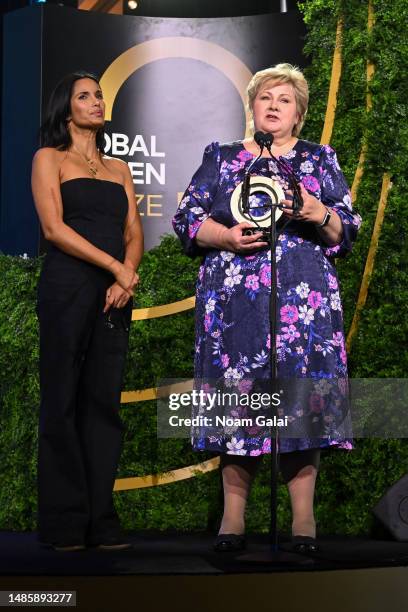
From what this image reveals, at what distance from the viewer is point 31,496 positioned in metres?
3.54

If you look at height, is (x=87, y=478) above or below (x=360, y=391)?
below

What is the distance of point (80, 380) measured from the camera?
2.93 metres

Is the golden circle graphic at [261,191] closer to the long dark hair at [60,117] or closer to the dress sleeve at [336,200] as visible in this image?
the dress sleeve at [336,200]

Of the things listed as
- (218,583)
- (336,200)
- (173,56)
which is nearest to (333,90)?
(336,200)

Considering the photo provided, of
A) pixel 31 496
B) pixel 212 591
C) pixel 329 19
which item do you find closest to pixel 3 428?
pixel 31 496

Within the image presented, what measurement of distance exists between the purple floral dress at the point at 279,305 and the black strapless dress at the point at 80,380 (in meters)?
0.25

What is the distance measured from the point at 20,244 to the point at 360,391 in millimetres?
2309

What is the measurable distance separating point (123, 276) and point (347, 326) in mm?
952

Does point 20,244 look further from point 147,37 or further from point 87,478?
point 87,478

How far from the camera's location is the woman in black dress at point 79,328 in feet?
9.34

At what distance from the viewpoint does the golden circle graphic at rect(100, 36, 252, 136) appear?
4.94m

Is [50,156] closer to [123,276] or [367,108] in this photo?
[123,276]

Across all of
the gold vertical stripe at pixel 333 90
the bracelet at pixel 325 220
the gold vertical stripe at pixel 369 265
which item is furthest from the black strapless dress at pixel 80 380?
the gold vertical stripe at pixel 333 90

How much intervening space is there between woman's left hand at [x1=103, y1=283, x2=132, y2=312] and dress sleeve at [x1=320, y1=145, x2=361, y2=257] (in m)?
0.60
